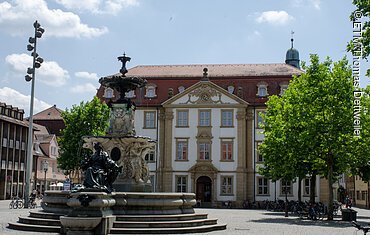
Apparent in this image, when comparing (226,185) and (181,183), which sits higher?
(181,183)

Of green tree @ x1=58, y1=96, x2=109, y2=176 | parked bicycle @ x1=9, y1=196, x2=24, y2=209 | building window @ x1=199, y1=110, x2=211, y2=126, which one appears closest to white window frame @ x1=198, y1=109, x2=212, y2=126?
building window @ x1=199, y1=110, x2=211, y2=126

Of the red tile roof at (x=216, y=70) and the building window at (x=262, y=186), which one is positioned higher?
the red tile roof at (x=216, y=70)

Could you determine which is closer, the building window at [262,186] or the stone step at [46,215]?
the stone step at [46,215]

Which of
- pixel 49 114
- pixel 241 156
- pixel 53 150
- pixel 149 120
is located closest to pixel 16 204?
pixel 149 120

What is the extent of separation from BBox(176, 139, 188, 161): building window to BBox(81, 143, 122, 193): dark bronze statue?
3530 cm

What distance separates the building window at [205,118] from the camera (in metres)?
53.3

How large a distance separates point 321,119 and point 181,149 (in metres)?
25.3

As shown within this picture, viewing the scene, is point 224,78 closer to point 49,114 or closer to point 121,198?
point 121,198

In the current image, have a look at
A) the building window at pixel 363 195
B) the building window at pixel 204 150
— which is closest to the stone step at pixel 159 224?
the building window at pixel 204 150

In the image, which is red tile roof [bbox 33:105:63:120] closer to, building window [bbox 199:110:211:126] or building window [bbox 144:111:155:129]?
building window [bbox 144:111:155:129]

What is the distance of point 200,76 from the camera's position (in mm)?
56062

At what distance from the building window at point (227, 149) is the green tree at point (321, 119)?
18.8 metres

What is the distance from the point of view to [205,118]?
2103 inches

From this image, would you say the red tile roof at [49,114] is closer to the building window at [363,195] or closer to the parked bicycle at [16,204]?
the building window at [363,195]
